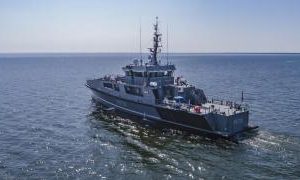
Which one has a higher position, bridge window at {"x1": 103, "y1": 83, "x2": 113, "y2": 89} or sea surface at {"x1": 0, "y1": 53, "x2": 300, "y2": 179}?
bridge window at {"x1": 103, "y1": 83, "x2": 113, "y2": 89}

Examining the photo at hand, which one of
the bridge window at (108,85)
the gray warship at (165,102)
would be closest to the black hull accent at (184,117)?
the gray warship at (165,102)

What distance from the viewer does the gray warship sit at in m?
39.9

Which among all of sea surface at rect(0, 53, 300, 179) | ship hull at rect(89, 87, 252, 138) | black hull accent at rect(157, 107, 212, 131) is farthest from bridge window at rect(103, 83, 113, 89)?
black hull accent at rect(157, 107, 212, 131)

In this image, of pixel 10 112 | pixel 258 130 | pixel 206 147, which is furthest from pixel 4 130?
pixel 258 130

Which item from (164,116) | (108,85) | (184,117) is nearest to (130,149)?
(184,117)

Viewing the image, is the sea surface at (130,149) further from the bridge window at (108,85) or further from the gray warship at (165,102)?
the bridge window at (108,85)

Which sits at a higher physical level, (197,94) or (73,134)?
(197,94)

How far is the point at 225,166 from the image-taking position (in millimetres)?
31547

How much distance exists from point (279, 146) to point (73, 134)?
21.7 metres

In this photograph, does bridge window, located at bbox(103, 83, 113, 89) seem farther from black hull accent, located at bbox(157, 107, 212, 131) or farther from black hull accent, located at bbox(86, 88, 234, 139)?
black hull accent, located at bbox(157, 107, 212, 131)

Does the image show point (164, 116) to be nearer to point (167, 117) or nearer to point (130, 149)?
point (167, 117)

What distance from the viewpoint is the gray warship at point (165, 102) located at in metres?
39.9

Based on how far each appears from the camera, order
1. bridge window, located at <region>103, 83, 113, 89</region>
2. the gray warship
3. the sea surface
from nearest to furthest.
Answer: the sea surface → the gray warship → bridge window, located at <region>103, 83, 113, 89</region>

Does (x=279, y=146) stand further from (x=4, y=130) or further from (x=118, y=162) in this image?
(x=4, y=130)
